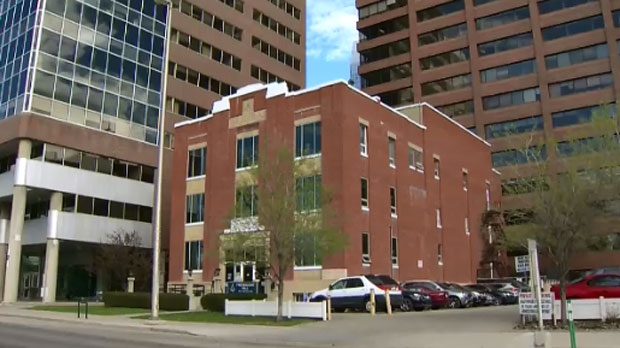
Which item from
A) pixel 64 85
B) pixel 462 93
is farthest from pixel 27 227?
pixel 462 93

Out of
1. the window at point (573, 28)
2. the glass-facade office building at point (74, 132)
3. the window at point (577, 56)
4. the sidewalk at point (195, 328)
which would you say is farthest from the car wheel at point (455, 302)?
the window at point (573, 28)

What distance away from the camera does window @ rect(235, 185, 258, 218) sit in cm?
2617

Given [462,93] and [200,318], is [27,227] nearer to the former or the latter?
[200,318]

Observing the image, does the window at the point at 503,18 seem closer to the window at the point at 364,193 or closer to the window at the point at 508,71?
the window at the point at 508,71

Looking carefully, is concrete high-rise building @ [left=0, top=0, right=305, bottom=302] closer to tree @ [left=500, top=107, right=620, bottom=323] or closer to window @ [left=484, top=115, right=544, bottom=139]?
window @ [left=484, top=115, right=544, bottom=139]

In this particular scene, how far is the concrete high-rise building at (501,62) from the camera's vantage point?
6545 centimetres

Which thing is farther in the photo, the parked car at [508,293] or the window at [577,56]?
the window at [577,56]

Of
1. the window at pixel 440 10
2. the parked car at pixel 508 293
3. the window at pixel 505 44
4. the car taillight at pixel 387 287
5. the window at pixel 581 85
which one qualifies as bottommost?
the parked car at pixel 508 293

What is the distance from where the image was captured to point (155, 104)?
54.9 m

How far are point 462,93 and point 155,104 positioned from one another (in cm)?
3766

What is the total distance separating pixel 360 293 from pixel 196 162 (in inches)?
754

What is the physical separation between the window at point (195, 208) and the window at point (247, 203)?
15313mm

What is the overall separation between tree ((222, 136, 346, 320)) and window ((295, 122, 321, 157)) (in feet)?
27.3

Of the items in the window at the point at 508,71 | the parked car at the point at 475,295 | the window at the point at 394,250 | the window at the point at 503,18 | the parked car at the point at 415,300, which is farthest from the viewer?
the window at the point at 503,18
